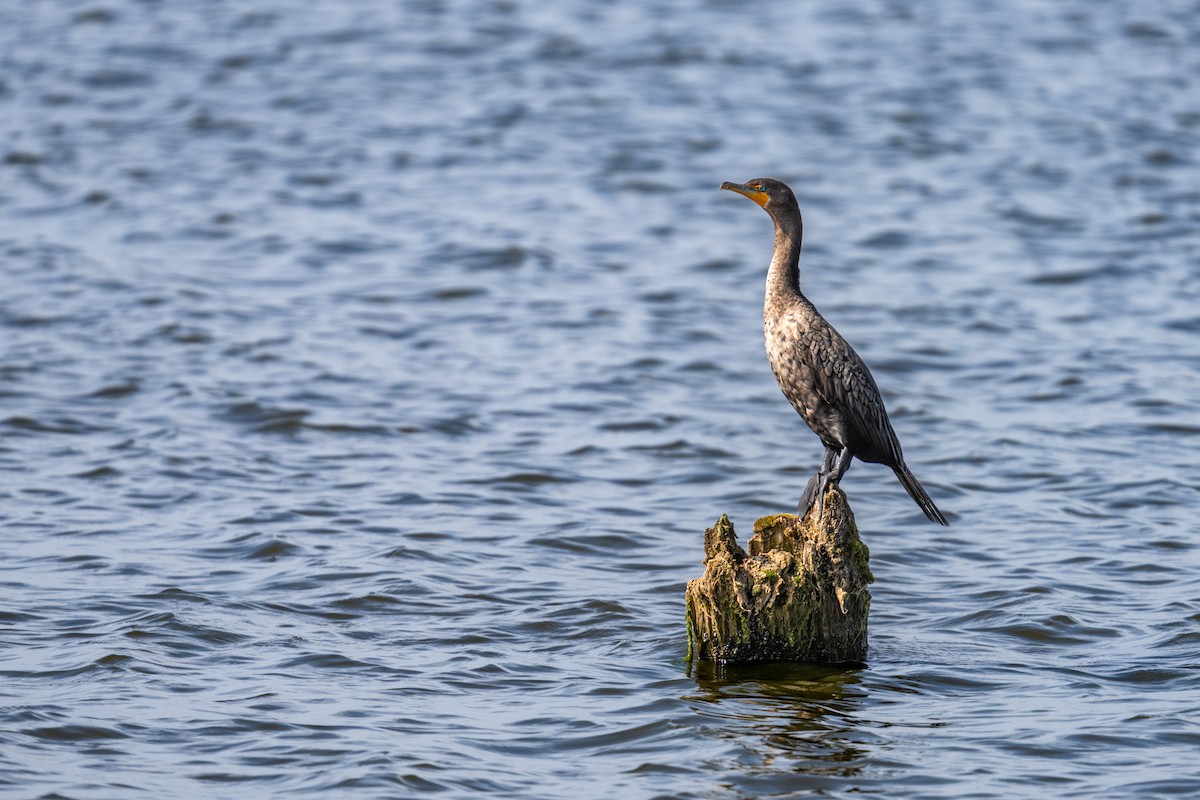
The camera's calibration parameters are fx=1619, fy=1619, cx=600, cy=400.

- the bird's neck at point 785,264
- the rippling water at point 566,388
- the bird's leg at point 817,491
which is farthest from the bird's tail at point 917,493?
the bird's neck at point 785,264

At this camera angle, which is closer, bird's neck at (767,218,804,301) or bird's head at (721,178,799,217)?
bird's neck at (767,218,804,301)

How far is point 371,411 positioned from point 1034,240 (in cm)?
853

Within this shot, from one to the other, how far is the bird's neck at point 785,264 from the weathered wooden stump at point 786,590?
1205mm

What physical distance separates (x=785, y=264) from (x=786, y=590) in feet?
5.63

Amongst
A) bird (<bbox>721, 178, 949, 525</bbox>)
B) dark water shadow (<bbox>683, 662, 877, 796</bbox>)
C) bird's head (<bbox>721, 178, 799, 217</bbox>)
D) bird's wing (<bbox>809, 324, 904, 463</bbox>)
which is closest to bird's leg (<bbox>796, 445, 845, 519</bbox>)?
bird (<bbox>721, 178, 949, 525</bbox>)

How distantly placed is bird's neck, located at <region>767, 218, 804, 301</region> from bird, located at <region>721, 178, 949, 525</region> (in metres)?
0.04

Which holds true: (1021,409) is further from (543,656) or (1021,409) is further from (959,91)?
(959,91)

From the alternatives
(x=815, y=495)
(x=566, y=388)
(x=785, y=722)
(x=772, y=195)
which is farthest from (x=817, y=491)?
(x=566, y=388)

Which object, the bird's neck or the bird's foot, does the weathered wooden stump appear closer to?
the bird's foot

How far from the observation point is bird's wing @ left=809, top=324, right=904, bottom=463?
25.3ft

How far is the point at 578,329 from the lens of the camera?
15.3 m

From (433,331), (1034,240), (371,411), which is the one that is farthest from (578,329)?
(1034,240)

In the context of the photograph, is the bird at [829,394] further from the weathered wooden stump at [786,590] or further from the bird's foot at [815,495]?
the weathered wooden stump at [786,590]

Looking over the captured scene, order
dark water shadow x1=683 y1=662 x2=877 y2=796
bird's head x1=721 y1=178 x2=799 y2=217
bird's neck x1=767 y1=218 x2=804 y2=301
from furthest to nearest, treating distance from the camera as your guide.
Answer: bird's head x1=721 y1=178 x2=799 y2=217, bird's neck x1=767 y1=218 x2=804 y2=301, dark water shadow x1=683 y1=662 x2=877 y2=796
